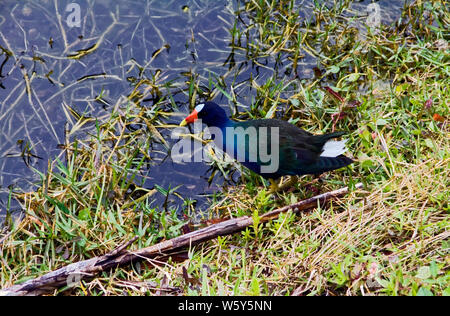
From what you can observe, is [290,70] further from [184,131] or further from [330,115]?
[184,131]

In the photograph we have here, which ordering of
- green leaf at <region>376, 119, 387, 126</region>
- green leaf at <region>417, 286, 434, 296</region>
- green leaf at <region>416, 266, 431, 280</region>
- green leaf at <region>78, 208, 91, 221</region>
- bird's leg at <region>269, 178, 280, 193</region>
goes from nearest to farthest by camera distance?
1. green leaf at <region>417, 286, 434, 296</region>
2. green leaf at <region>416, 266, 431, 280</region>
3. green leaf at <region>78, 208, 91, 221</region>
4. bird's leg at <region>269, 178, 280, 193</region>
5. green leaf at <region>376, 119, 387, 126</region>

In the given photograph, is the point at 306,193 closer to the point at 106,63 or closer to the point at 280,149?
the point at 280,149

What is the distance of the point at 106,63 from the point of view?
395cm

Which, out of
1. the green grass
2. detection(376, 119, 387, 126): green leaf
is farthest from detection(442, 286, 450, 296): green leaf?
detection(376, 119, 387, 126): green leaf

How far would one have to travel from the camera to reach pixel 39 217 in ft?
9.79

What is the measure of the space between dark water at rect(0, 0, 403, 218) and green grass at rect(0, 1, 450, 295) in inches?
4.5

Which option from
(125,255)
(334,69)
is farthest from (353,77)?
(125,255)

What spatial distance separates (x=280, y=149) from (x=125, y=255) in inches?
41.2

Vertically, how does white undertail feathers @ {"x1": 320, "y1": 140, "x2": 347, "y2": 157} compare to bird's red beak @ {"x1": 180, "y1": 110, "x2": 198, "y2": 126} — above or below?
below

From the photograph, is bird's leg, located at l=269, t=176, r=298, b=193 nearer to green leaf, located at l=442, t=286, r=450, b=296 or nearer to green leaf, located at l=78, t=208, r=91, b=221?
green leaf, located at l=78, t=208, r=91, b=221

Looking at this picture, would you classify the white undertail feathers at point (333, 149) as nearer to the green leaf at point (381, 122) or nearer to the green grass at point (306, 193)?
the green grass at point (306, 193)

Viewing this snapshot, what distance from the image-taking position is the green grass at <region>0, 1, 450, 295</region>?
2.55 m

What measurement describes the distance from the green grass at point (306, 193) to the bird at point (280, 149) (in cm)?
18

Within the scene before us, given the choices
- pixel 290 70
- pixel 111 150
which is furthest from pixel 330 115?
pixel 111 150
